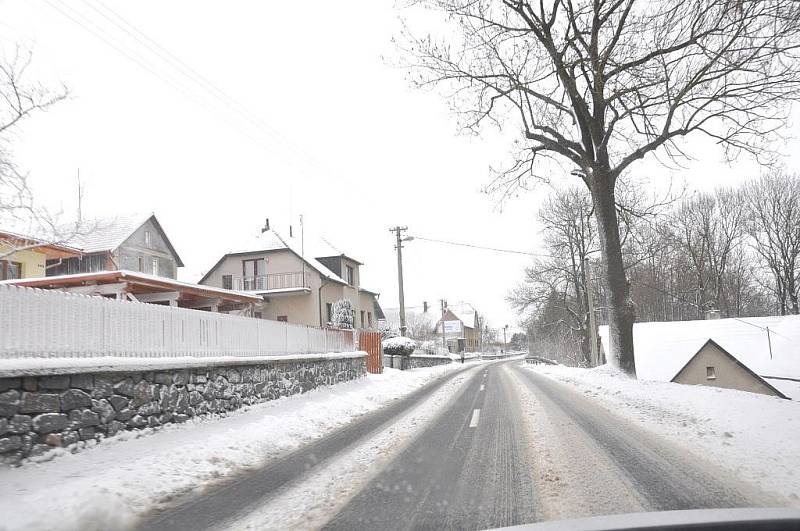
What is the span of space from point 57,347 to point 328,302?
31.4m

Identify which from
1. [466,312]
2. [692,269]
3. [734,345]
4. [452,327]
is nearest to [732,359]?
[734,345]

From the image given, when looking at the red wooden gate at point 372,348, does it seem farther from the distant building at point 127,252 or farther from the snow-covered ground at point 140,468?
the distant building at point 127,252

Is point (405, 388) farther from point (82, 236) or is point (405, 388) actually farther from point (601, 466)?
point (601, 466)

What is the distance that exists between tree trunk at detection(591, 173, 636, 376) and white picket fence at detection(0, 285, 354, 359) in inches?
390

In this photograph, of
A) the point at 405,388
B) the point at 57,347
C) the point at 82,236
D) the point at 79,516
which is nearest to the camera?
the point at 79,516

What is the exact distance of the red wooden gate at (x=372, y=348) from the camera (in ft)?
73.7

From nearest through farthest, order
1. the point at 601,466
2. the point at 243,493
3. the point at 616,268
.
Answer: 1. the point at 243,493
2. the point at 601,466
3. the point at 616,268

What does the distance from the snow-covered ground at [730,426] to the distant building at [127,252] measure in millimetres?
26118

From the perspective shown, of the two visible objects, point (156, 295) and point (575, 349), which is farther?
point (575, 349)


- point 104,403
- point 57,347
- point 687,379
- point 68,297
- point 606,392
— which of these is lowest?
point 687,379

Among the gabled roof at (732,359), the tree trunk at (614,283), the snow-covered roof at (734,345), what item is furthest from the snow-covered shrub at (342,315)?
the tree trunk at (614,283)

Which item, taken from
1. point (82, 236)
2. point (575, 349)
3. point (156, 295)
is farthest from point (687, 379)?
point (82, 236)

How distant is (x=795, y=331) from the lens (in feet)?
104

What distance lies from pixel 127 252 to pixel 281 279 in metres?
9.57
